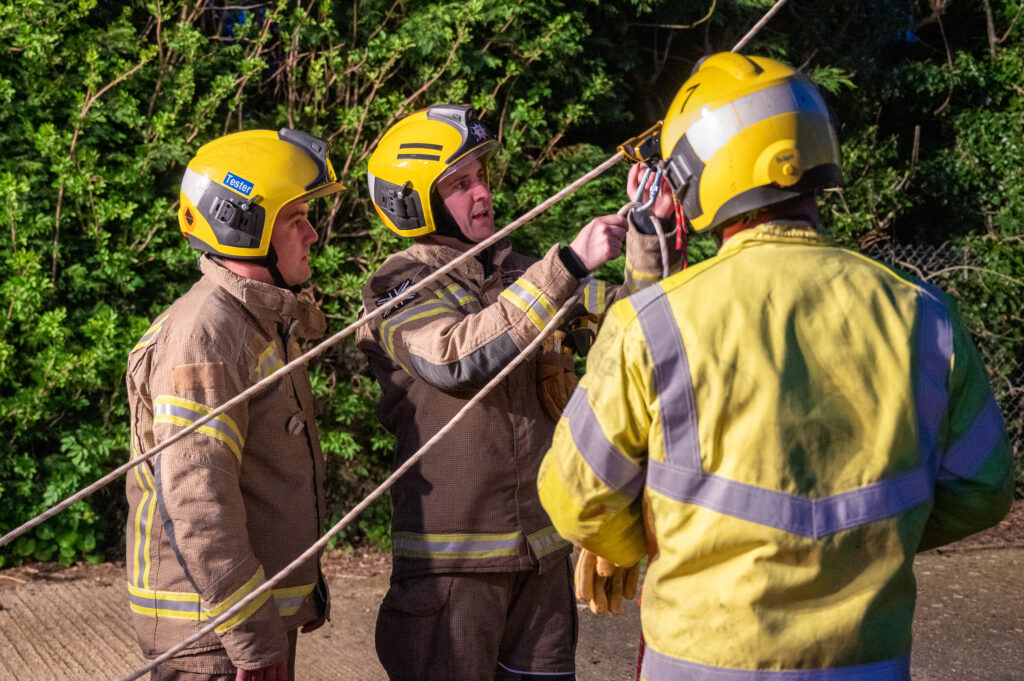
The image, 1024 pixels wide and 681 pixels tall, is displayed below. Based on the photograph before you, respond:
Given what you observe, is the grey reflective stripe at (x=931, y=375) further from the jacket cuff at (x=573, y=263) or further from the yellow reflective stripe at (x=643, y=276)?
the jacket cuff at (x=573, y=263)

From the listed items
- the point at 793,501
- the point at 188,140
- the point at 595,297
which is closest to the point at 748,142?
the point at 793,501

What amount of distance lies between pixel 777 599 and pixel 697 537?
17cm

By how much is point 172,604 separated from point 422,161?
4.69 ft

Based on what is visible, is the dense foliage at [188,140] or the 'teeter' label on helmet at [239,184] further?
the dense foliage at [188,140]

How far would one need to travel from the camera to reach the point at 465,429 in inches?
116

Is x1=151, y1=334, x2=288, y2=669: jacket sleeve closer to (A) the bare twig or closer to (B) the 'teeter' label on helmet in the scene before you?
(B) the 'teeter' label on helmet

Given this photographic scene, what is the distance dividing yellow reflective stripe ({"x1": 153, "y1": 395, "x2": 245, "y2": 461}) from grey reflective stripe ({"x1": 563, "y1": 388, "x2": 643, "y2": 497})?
40.3 inches

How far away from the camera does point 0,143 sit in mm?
5449

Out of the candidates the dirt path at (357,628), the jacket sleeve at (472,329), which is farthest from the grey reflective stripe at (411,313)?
the dirt path at (357,628)

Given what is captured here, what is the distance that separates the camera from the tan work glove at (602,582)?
246cm

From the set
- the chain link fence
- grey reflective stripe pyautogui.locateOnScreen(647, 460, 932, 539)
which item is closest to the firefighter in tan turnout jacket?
grey reflective stripe pyautogui.locateOnScreen(647, 460, 932, 539)

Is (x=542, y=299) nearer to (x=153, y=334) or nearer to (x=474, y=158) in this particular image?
(x=474, y=158)

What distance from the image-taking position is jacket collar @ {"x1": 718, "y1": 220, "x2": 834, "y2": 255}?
193 cm

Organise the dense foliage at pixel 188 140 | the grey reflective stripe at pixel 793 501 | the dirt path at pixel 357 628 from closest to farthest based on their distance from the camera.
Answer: the grey reflective stripe at pixel 793 501
the dirt path at pixel 357 628
the dense foliage at pixel 188 140
